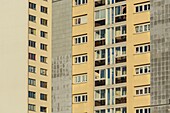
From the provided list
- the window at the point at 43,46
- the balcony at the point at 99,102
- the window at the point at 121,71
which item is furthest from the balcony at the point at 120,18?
the window at the point at 43,46

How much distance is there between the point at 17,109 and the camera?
77562mm

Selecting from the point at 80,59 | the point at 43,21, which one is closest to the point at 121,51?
the point at 80,59

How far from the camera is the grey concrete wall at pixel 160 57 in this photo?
60.5m

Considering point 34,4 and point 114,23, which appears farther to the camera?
point 34,4

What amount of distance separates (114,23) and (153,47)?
4.56m

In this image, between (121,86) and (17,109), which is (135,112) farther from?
(17,109)

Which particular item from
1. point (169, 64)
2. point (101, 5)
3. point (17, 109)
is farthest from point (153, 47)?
point (17, 109)

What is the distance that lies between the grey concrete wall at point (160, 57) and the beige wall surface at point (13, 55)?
1991 centimetres

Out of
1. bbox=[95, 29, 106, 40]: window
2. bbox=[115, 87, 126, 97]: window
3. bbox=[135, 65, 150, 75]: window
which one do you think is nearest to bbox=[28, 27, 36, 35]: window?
bbox=[95, 29, 106, 40]: window

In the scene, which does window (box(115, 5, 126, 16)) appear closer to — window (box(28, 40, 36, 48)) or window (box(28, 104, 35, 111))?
window (box(28, 40, 36, 48))

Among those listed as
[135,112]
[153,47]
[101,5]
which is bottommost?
[135,112]

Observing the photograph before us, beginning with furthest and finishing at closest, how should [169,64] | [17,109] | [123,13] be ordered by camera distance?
[17,109]
[123,13]
[169,64]

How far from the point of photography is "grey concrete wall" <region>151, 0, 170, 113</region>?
60.5 m

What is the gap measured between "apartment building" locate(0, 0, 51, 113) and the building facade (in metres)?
11.4
